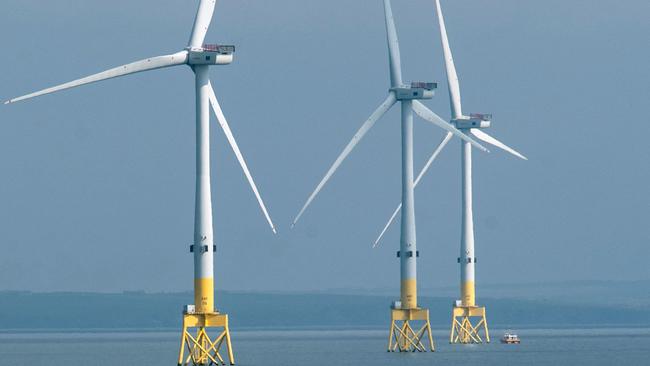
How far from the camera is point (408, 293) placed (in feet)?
597

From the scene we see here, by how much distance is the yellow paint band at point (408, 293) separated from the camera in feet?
595

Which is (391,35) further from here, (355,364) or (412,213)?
(355,364)

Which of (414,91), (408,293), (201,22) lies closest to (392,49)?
(414,91)

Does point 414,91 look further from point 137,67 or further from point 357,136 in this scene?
point 137,67

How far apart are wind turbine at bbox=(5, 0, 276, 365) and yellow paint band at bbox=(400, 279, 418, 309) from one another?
4910cm

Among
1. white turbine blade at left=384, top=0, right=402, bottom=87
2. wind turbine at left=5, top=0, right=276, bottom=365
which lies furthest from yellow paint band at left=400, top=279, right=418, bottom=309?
wind turbine at left=5, top=0, right=276, bottom=365

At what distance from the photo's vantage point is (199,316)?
132250 mm

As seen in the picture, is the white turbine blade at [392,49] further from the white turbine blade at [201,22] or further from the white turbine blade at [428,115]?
the white turbine blade at [201,22]

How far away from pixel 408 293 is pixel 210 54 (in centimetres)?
5616

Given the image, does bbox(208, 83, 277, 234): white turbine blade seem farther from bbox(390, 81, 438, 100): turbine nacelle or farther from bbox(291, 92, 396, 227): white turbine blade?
bbox(390, 81, 438, 100): turbine nacelle

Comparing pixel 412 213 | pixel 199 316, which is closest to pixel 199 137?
pixel 199 316

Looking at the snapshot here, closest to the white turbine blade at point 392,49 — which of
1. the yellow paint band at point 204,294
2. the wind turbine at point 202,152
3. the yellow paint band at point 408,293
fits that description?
the yellow paint band at point 408,293

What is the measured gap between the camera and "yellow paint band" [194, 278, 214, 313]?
430 ft

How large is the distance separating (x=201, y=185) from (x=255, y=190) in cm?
724
